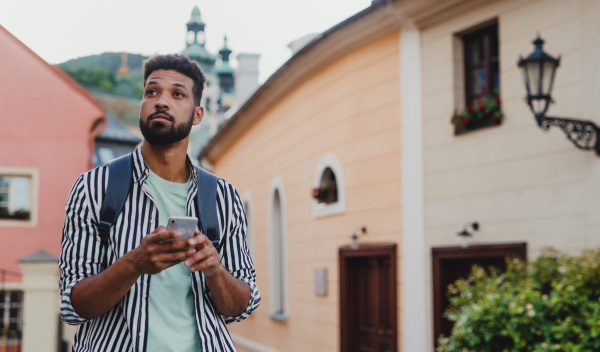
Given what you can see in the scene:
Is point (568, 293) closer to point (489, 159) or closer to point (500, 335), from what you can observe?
point (500, 335)

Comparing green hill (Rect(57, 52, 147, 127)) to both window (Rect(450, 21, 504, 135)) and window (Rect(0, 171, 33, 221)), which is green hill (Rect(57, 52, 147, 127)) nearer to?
window (Rect(0, 171, 33, 221))

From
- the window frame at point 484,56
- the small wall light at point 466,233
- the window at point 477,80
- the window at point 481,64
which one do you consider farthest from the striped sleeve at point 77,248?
the window frame at point 484,56

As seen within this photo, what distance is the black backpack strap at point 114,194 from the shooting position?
2391 millimetres

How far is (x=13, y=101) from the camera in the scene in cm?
2170

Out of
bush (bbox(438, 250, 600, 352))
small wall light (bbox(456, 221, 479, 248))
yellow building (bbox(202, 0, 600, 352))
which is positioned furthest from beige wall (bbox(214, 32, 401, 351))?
bush (bbox(438, 250, 600, 352))

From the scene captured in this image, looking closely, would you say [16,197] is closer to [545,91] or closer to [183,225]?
[545,91]

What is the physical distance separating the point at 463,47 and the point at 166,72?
7808 millimetres

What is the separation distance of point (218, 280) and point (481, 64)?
7776mm

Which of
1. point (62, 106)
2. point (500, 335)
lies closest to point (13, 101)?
point (62, 106)

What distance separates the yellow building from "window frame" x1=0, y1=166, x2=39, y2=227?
9538mm

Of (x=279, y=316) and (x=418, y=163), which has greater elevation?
(x=418, y=163)

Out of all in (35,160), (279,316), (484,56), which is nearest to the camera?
(484,56)

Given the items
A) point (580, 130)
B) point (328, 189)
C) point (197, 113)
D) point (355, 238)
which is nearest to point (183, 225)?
point (197, 113)

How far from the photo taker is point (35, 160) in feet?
74.5
